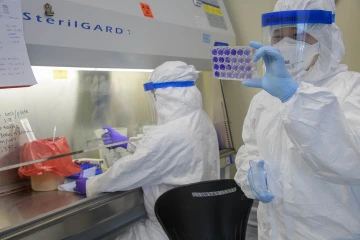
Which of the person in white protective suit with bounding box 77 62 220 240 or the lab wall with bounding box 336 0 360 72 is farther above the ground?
the lab wall with bounding box 336 0 360 72

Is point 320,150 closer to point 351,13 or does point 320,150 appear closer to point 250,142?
point 250,142

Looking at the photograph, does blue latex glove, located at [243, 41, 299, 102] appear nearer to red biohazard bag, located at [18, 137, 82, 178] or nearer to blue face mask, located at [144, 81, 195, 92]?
blue face mask, located at [144, 81, 195, 92]

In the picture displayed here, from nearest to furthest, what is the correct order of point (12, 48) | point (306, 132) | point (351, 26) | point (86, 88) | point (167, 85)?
point (306, 132)
point (12, 48)
point (167, 85)
point (86, 88)
point (351, 26)

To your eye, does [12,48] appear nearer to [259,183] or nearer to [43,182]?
[43,182]

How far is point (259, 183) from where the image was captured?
43.4 inches

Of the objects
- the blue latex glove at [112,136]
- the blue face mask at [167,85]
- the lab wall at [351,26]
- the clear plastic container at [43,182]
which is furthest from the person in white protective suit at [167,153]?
the lab wall at [351,26]

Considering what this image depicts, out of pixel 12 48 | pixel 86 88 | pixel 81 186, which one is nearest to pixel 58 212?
pixel 81 186

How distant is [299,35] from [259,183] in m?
0.45

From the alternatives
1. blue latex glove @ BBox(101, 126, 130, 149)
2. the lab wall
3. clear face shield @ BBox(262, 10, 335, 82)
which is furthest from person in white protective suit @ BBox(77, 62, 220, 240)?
the lab wall

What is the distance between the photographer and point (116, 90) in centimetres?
205

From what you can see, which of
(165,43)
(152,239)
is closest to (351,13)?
(165,43)

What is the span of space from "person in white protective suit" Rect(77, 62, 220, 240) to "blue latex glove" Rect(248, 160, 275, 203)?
1.77 feet

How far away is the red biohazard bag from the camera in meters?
1.56

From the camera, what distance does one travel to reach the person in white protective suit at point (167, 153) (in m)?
1.54
